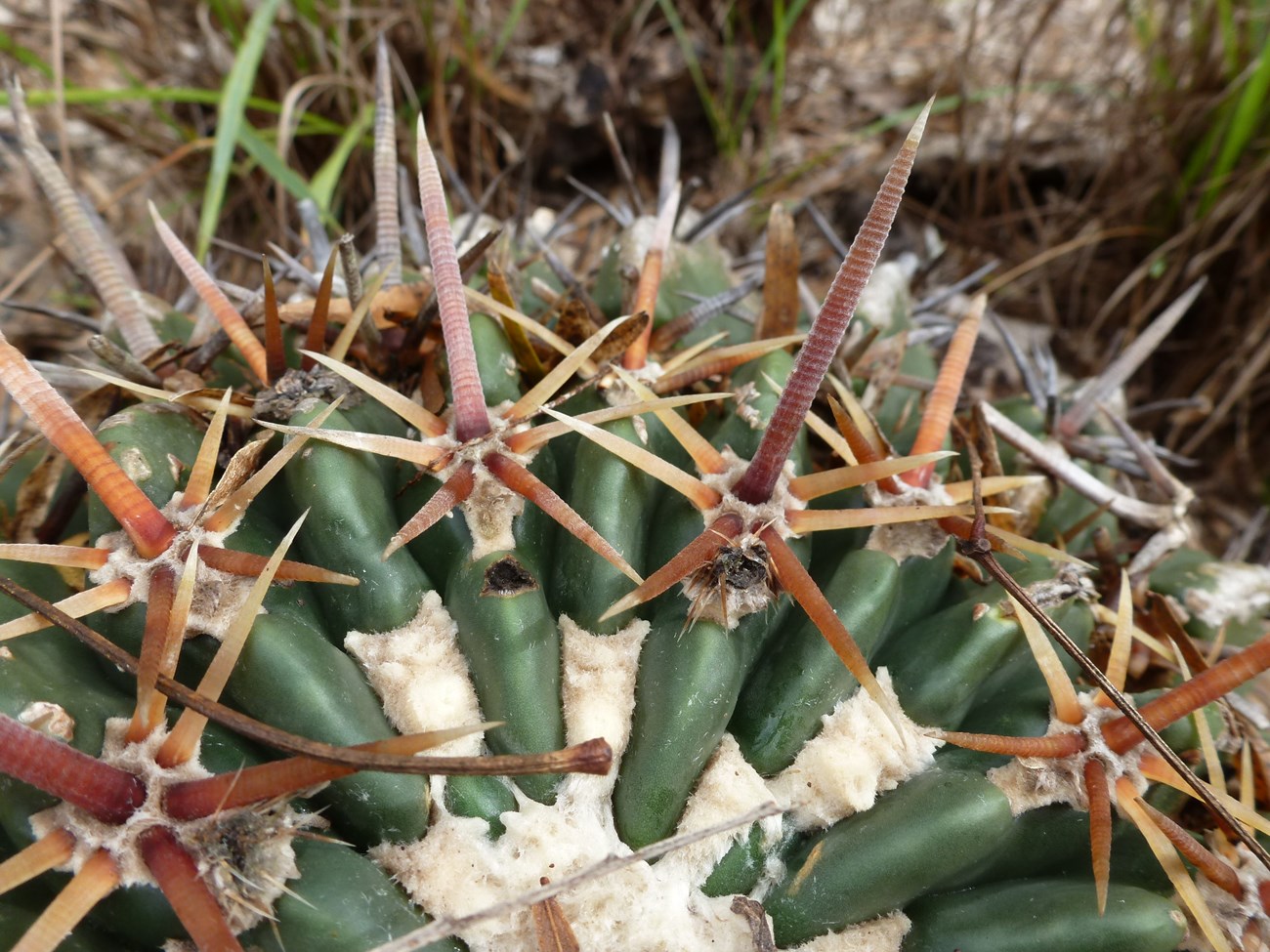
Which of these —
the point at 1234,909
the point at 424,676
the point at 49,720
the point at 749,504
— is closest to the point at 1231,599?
the point at 1234,909

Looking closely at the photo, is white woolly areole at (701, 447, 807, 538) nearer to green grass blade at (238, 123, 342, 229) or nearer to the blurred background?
green grass blade at (238, 123, 342, 229)

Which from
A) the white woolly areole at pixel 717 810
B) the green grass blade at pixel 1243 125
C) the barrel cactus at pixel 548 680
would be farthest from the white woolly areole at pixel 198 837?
the green grass blade at pixel 1243 125

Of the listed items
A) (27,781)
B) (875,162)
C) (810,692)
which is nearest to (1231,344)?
(875,162)

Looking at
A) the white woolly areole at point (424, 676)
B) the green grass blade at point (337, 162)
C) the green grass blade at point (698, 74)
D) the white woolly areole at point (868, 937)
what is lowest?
the white woolly areole at point (868, 937)

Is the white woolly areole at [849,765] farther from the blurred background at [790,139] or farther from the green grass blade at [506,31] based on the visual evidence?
the green grass blade at [506,31]

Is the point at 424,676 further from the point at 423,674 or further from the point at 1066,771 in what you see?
the point at 1066,771

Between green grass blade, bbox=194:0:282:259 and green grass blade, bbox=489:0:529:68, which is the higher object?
green grass blade, bbox=489:0:529:68

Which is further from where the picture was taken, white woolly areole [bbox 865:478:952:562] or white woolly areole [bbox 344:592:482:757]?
white woolly areole [bbox 865:478:952:562]

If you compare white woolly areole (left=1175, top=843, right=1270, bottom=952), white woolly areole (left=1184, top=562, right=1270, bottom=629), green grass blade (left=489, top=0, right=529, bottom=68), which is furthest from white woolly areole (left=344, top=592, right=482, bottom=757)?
green grass blade (left=489, top=0, right=529, bottom=68)

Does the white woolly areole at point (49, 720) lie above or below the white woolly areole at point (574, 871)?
above
